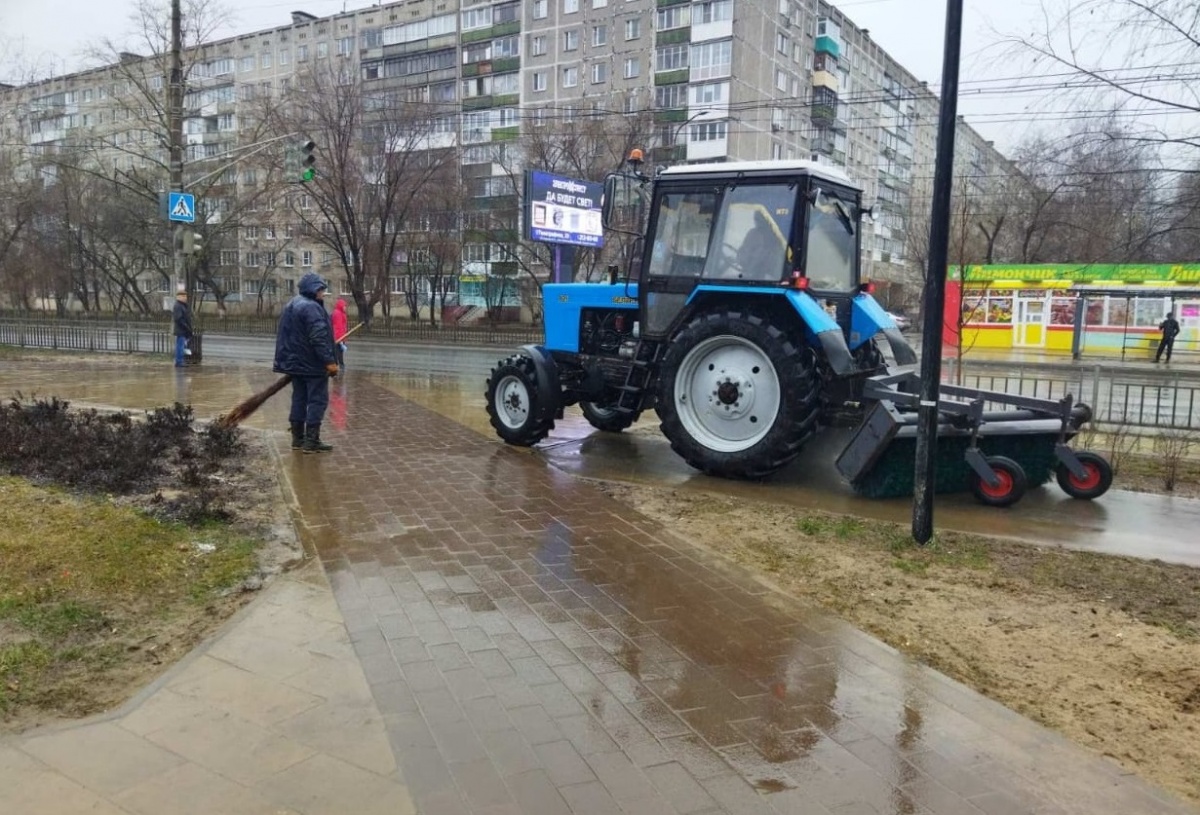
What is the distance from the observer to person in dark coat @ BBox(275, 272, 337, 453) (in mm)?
8633

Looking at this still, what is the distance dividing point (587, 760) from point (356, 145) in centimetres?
3930

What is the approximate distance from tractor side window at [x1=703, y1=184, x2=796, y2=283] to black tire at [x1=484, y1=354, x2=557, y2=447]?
90.2 inches

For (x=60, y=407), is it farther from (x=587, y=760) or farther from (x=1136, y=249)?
(x=1136, y=249)

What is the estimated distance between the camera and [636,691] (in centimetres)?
357

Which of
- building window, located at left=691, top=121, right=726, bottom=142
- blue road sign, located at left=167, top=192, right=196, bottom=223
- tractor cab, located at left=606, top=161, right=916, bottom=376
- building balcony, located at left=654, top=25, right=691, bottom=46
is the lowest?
tractor cab, located at left=606, top=161, right=916, bottom=376

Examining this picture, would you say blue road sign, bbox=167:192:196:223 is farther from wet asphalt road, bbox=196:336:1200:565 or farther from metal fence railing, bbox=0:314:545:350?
wet asphalt road, bbox=196:336:1200:565

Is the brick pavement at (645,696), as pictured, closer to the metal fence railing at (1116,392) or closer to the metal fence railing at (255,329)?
the metal fence railing at (1116,392)

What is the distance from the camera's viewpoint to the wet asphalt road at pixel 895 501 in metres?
6.27

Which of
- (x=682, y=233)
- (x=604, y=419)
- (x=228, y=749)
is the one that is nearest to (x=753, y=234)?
(x=682, y=233)

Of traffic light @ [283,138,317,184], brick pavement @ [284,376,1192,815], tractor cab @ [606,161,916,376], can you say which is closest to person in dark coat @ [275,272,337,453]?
brick pavement @ [284,376,1192,815]

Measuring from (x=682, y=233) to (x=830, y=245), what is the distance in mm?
1419

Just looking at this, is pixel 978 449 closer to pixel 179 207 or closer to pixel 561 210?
pixel 561 210

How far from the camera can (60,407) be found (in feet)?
29.8

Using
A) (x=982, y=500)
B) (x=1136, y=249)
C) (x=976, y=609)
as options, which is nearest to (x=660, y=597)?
(x=976, y=609)
